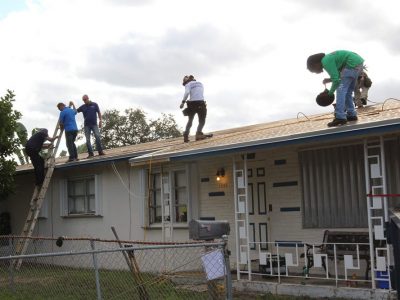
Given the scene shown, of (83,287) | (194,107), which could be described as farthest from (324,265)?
(194,107)

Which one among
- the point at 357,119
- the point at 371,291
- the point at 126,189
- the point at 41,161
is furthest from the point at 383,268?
the point at 41,161

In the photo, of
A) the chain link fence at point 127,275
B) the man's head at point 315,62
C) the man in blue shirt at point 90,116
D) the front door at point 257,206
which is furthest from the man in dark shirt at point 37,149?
the man's head at point 315,62

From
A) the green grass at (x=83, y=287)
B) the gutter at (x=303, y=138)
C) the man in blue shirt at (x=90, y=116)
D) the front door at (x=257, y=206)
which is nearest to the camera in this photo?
the gutter at (x=303, y=138)

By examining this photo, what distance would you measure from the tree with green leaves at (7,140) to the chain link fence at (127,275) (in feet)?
5.79

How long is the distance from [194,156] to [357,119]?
3317 millimetres

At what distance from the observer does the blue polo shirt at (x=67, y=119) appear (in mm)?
16469

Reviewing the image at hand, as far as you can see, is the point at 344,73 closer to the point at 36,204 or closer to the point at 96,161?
the point at 96,161

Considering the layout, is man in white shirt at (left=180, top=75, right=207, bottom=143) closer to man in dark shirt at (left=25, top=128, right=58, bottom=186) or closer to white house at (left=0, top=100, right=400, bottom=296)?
white house at (left=0, top=100, right=400, bottom=296)

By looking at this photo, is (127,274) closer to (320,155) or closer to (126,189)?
(126,189)

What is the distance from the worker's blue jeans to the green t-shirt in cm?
8

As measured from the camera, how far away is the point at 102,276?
12977 millimetres

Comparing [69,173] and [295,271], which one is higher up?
[69,173]

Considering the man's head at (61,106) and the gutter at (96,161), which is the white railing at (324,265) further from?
the man's head at (61,106)

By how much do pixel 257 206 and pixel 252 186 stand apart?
0.44 metres
